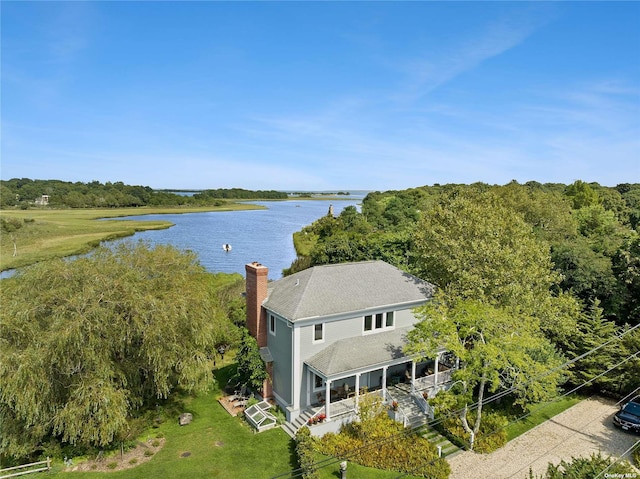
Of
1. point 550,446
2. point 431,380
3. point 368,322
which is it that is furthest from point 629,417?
point 368,322

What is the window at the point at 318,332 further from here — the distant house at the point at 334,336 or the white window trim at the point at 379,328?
the white window trim at the point at 379,328

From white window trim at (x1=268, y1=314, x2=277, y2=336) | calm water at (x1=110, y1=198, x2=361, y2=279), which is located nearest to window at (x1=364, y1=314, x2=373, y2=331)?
white window trim at (x1=268, y1=314, x2=277, y2=336)

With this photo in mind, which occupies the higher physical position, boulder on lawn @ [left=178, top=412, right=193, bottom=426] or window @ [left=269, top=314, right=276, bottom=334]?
window @ [left=269, top=314, right=276, bottom=334]

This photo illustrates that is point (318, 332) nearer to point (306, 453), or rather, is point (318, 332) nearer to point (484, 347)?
point (306, 453)

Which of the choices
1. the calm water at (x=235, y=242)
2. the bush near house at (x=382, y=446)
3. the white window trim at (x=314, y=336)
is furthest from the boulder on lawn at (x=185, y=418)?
the calm water at (x=235, y=242)

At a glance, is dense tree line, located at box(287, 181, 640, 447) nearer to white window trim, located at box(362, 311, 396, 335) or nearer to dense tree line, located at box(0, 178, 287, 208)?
white window trim, located at box(362, 311, 396, 335)

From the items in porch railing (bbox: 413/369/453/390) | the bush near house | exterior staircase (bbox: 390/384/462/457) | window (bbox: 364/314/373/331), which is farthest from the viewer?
porch railing (bbox: 413/369/453/390)
